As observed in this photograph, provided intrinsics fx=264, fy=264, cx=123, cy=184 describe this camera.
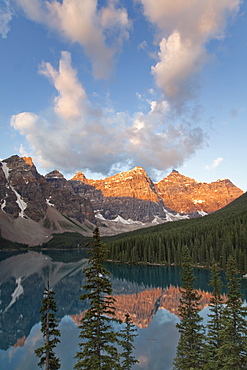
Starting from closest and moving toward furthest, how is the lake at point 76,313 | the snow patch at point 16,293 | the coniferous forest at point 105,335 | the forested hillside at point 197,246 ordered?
the coniferous forest at point 105,335
the lake at point 76,313
the snow patch at point 16,293
the forested hillside at point 197,246

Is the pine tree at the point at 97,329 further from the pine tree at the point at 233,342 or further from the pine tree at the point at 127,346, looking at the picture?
the pine tree at the point at 233,342

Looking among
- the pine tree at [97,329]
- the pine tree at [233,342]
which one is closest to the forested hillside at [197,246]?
the pine tree at [233,342]

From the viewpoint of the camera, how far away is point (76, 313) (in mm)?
56062

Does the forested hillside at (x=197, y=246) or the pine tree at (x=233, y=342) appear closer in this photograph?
the pine tree at (x=233, y=342)

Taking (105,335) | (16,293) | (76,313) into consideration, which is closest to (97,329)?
(105,335)

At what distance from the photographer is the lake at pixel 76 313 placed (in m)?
34.3

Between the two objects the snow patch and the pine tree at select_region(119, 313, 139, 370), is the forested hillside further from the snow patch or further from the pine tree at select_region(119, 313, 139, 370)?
the pine tree at select_region(119, 313, 139, 370)

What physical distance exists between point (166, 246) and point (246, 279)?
5745cm

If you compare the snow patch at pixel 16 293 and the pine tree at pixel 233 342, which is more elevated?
the pine tree at pixel 233 342

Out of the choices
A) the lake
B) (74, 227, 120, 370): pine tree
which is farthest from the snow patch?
(74, 227, 120, 370): pine tree

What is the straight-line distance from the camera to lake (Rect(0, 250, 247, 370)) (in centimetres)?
3434

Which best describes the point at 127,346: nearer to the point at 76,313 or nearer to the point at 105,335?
the point at 105,335

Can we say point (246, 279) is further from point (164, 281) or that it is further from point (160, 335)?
point (160, 335)

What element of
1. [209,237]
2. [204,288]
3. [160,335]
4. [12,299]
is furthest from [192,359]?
[209,237]
